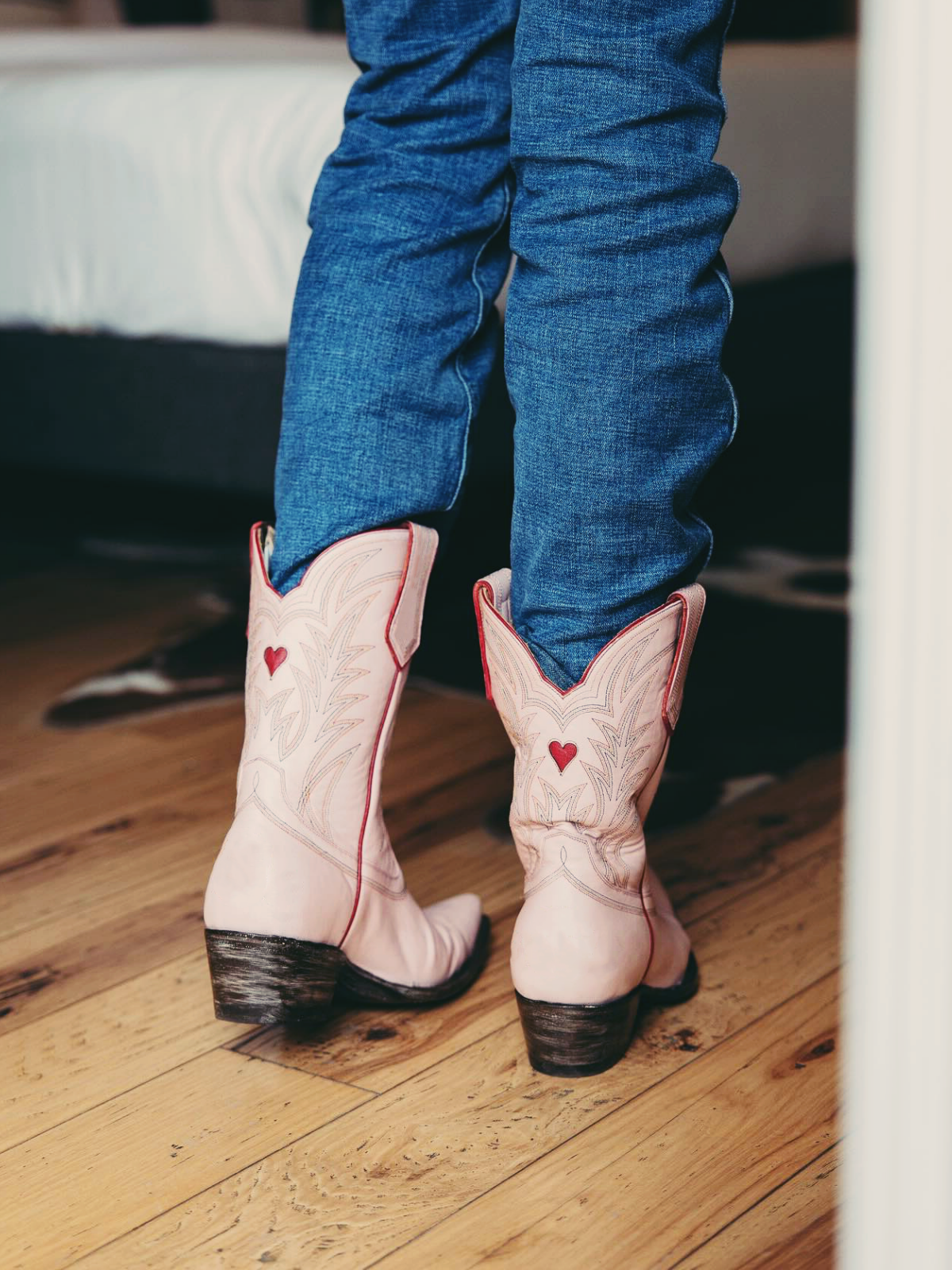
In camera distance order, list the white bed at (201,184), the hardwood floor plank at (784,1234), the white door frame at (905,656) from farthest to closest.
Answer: the white bed at (201,184) < the hardwood floor plank at (784,1234) < the white door frame at (905,656)

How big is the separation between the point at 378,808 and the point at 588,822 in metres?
0.13

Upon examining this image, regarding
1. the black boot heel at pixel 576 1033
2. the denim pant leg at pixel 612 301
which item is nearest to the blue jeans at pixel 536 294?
the denim pant leg at pixel 612 301

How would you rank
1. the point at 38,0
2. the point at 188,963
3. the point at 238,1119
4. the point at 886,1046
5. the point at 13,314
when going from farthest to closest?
the point at 38,0 < the point at 13,314 < the point at 188,963 < the point at 238,1119 < the point at 886,1046

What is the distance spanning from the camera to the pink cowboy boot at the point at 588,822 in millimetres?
742

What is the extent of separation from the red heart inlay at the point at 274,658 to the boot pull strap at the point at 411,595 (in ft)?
0.20

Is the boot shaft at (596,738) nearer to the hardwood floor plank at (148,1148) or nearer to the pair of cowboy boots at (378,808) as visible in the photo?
the pair of cowboy boots at (378,808)

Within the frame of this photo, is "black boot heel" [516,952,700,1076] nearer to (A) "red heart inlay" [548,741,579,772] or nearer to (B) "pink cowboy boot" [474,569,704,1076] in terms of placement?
(B) "pink cowboy boot" [474,569,704,1076]

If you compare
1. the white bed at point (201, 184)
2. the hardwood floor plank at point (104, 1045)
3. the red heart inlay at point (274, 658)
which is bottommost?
the hardwood floor plank at point (104, 1045)

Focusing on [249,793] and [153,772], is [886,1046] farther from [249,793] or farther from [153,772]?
[153,772]

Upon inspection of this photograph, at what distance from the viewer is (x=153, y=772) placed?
124cm

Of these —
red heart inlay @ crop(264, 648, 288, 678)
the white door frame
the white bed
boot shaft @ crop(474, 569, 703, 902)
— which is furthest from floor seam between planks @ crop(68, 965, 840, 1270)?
the white bed

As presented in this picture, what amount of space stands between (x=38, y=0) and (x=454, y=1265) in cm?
328

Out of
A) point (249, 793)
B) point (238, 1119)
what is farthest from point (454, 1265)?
point (249, 793)

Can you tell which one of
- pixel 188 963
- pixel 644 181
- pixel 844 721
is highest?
pixel 644 181
